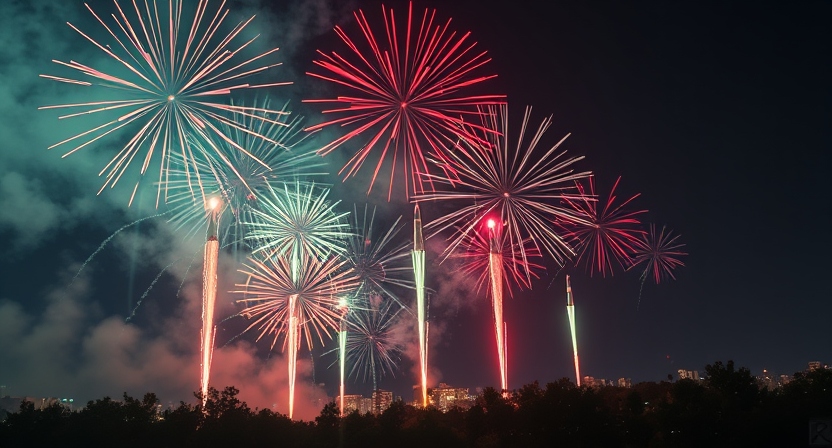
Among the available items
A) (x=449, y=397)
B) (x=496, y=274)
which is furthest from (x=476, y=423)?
(x=449, y=397)

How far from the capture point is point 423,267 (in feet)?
175

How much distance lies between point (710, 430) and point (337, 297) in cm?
3530

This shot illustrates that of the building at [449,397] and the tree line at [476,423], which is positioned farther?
the building at [449,397]

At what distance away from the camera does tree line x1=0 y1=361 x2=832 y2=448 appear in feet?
156

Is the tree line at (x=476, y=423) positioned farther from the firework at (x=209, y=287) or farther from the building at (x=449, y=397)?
the building at (x=449, y=397)

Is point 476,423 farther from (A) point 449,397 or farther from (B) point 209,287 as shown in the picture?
(A) point 449,397

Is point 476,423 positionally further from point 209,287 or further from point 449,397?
point 449,397

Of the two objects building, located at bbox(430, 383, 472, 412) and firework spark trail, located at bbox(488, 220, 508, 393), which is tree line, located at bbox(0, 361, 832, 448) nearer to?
firework spark trail, located at bbox(488, 220, 508, 393)

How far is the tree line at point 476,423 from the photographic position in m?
47.5

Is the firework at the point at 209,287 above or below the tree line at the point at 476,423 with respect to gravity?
above

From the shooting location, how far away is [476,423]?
178ft

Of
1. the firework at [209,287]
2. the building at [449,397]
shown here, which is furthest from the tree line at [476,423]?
the building at [449,397]

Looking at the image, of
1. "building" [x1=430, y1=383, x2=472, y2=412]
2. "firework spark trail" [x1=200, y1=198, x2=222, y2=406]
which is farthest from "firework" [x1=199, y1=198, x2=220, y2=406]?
"building" [x1=430, y1=383, x2=472, y2=412]

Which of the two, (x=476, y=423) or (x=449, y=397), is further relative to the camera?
(x=449, y=397)
